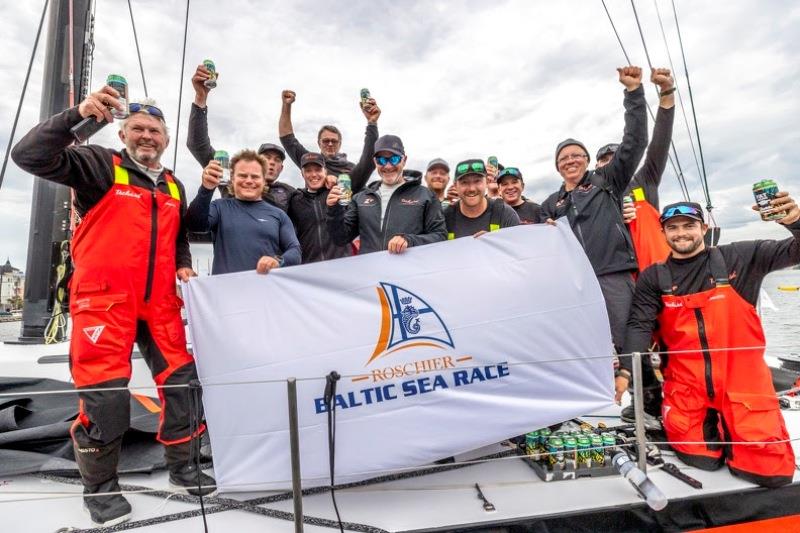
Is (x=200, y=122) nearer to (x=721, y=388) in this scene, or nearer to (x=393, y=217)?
(x=393, y=217)

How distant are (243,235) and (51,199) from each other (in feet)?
11.1

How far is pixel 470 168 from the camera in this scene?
320cm

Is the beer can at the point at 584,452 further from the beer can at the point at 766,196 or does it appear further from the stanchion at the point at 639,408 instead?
the beer can at the point at 766,196

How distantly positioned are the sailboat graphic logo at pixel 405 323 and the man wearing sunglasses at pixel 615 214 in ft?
4.59

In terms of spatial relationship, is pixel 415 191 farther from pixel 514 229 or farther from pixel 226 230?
pixel 226 230

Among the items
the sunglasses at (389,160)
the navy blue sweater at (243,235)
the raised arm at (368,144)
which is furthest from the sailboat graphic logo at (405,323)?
the raised arm at (368,144)

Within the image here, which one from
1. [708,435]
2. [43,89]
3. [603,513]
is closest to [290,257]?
[603,513]

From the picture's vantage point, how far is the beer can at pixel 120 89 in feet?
6.70

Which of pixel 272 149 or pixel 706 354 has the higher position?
pixel 272 149

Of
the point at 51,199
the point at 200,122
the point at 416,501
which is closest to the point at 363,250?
the point at 200,122

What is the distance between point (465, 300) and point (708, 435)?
1767 mm

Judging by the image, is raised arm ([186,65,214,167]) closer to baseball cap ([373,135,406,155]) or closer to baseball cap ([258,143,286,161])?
baseball cap ([258,143,286,161])

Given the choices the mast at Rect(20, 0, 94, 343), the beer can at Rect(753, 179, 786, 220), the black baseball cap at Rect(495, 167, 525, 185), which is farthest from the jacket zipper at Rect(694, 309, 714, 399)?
the mast at Rect(20, 0, 94, 343)

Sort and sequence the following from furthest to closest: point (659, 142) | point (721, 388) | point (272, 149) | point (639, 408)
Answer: point (272, 149)
point (659, 142)
point (721, 388)
point (639, 408)
